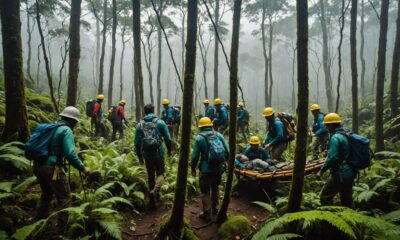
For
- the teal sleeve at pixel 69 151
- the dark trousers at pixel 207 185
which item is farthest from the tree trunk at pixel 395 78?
the teal sleeve at pixel 69 151

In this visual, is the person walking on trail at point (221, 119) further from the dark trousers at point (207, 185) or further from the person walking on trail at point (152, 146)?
the dark trousers at point (207, 185)

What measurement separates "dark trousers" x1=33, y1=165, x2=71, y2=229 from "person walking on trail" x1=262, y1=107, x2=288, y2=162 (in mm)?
5908

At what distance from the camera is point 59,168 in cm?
486

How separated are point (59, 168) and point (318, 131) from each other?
8648 mm

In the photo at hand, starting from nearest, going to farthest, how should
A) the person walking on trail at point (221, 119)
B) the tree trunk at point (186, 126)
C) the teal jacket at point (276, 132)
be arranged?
1. the tree trunk at point (186, 126)
2. the teal jacket at point (276, 132)
3. the person walking on trail at point (221, 119)

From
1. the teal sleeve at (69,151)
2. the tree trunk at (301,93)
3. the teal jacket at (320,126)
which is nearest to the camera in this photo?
the tree trunk at (301,93)

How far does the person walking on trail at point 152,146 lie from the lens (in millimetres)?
6688

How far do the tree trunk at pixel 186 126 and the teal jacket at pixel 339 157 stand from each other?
257cm

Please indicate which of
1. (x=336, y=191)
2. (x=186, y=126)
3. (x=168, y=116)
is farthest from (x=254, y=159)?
(x=168, y=116)

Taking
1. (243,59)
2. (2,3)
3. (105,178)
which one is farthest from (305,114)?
(243,59)

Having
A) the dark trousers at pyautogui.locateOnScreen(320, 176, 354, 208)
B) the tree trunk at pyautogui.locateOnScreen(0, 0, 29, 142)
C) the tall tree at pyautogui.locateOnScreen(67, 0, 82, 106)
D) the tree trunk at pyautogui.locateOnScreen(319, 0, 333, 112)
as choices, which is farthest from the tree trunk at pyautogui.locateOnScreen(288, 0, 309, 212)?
the tree trunk at pyautogui.locateOnScreen(319, 0, 333, 112)

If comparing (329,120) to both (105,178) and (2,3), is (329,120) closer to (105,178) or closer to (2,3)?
(105,178)

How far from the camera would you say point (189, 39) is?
4.92 meters

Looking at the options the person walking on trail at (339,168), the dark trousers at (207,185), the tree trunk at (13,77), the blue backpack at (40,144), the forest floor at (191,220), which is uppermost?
the tree trunk at (13,77)
